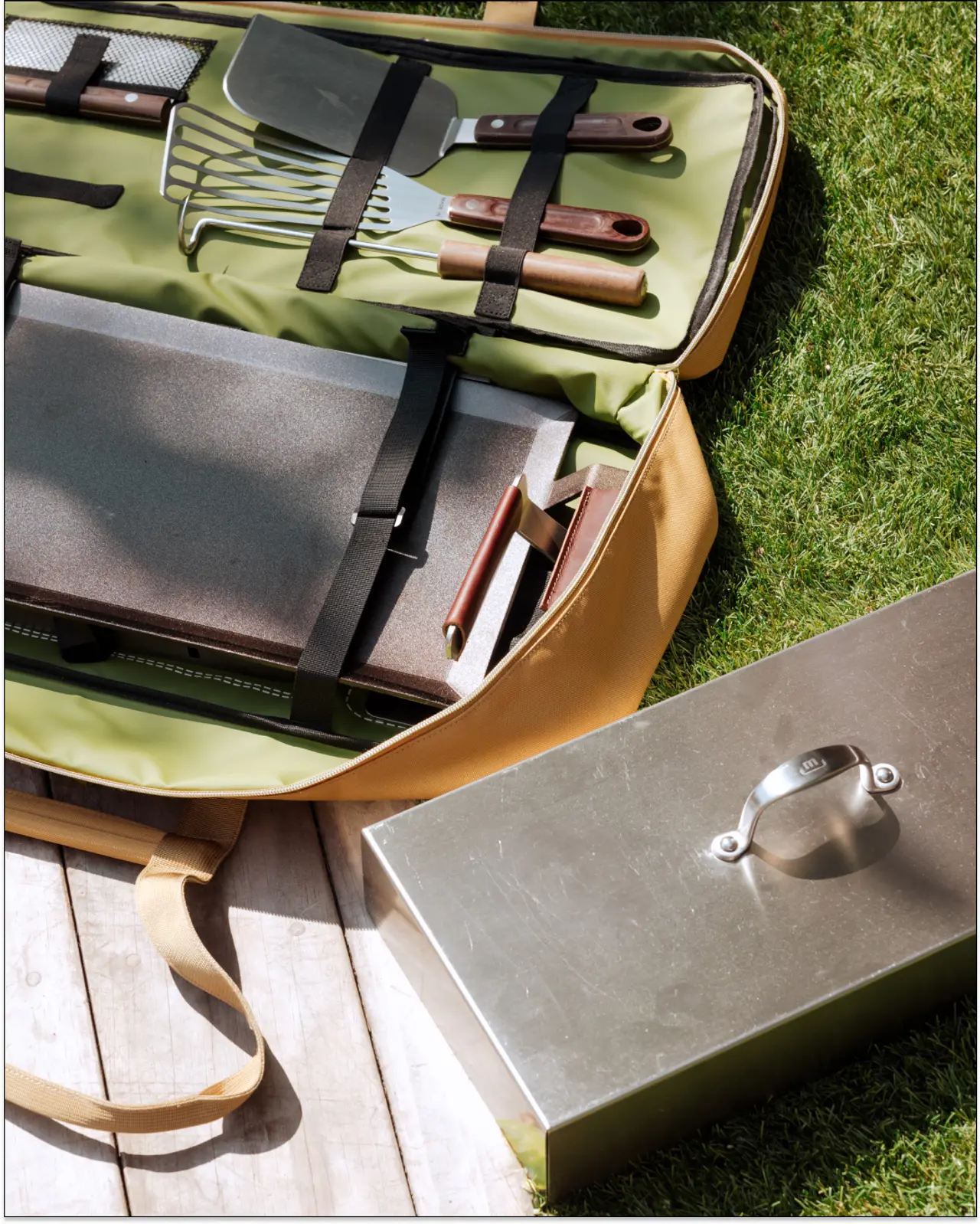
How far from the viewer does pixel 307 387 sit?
1451 millimetres

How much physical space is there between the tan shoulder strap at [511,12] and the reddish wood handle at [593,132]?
231mm

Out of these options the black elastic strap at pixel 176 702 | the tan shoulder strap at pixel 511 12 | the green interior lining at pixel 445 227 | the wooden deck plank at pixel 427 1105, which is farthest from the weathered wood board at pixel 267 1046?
the tan shoulder strap at pixel 511 12

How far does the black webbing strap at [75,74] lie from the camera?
172 centimetres

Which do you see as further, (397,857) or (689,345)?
(689,345)

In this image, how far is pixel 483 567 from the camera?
1237 mm

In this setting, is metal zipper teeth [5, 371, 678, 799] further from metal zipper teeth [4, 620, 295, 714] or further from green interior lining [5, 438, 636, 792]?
metal zipper teeth [4, 620, 295, 714]

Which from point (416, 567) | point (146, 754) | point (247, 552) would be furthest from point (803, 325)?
point (146, 754)

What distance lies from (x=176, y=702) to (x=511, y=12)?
1195 mm

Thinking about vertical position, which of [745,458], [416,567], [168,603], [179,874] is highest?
[745,458]

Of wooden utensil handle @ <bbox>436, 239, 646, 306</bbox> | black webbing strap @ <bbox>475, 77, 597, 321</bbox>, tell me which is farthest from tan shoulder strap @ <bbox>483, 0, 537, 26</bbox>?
wooden utensil handle @ <bbox>436, 239, 646, 306</bbox>

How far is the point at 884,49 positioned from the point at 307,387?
42.7 inches

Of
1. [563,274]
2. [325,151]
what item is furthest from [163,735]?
[325,151]

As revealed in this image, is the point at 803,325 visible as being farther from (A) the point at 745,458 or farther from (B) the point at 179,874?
(B) the point at 179,874

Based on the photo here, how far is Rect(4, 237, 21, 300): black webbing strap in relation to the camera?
1554 mm
